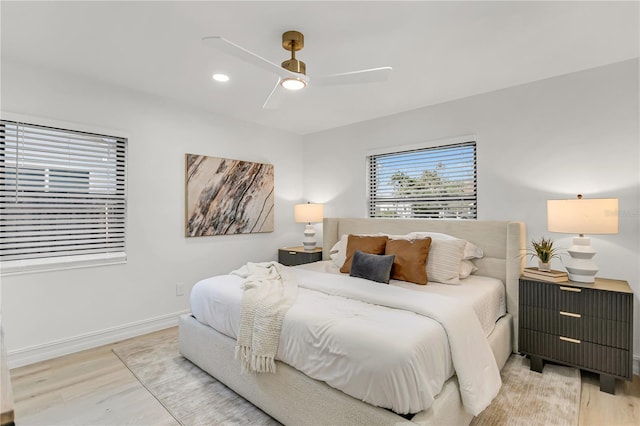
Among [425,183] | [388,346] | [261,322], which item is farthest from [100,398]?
[425,183]

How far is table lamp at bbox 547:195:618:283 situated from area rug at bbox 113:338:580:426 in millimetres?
809

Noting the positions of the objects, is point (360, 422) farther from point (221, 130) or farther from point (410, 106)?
point (221, 130)

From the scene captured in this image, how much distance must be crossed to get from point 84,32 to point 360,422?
295 centimetres

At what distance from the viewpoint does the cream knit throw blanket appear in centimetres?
188

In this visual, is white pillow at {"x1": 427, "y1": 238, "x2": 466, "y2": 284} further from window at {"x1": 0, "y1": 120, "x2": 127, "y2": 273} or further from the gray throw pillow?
window at {"x1": 0, "y1": 120, "x2": 127, "y2": 273}

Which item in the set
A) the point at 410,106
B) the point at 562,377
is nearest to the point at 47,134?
the point at 410,106

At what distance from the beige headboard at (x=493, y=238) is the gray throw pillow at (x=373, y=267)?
2.82ft

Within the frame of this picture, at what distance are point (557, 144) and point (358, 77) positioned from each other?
2077 mm

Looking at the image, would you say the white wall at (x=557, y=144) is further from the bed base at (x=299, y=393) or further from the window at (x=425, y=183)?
the bed base at (x=299, y=393)

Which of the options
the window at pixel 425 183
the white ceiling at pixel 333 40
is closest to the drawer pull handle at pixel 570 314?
the window at pixel 425 183

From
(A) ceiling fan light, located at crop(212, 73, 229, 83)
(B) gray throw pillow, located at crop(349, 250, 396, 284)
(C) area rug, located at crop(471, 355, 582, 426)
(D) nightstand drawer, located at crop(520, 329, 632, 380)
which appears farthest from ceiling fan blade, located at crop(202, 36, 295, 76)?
(D) nightstand drawer, located at crop(520, 329, 632, 380)

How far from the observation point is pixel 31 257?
275 centimetres

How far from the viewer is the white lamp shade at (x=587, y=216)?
2.27m

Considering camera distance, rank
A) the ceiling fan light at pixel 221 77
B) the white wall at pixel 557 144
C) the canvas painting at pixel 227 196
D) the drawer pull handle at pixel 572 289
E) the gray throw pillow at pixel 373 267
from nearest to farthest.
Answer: the drawer pull handle at pixel 572 289 < the white wall at pixel 557 144 < the gray throw pillow at pixel 373 267 < the ceiling fan light at pixel 221 77 < the canvas painting at pixel 227 196
